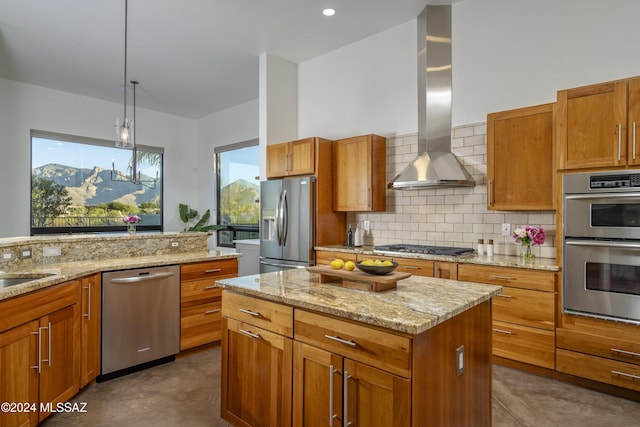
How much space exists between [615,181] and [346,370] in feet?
7.80

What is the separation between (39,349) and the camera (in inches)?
86.3

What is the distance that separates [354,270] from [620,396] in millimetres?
2220

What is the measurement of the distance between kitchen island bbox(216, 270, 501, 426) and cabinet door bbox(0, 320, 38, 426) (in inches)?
42.6

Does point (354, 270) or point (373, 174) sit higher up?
point (373, 174)

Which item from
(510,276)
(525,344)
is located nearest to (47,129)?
(510,276)

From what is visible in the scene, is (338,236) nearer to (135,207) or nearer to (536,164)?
(536,164)

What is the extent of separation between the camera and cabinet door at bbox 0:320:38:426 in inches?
76.7

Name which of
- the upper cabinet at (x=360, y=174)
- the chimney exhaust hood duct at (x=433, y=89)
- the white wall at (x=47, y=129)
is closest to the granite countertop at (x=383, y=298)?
the chimney exhaust hood duct at (x=433, y=89)

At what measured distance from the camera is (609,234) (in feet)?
8.64

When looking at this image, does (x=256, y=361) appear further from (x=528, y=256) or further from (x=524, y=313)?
(x=528, y=256)

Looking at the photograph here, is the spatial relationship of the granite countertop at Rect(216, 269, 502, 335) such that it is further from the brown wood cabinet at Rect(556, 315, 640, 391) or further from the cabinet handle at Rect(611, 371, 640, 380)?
the cabinet handle at Rect(611, 371, 640, 380)

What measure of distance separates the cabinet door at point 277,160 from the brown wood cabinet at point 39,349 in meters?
2.70

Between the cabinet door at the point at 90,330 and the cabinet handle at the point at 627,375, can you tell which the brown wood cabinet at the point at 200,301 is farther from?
the cabinet handle at the point at 627,375

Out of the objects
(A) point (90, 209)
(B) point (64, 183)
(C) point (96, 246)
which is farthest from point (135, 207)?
(C) point (96, 246)
